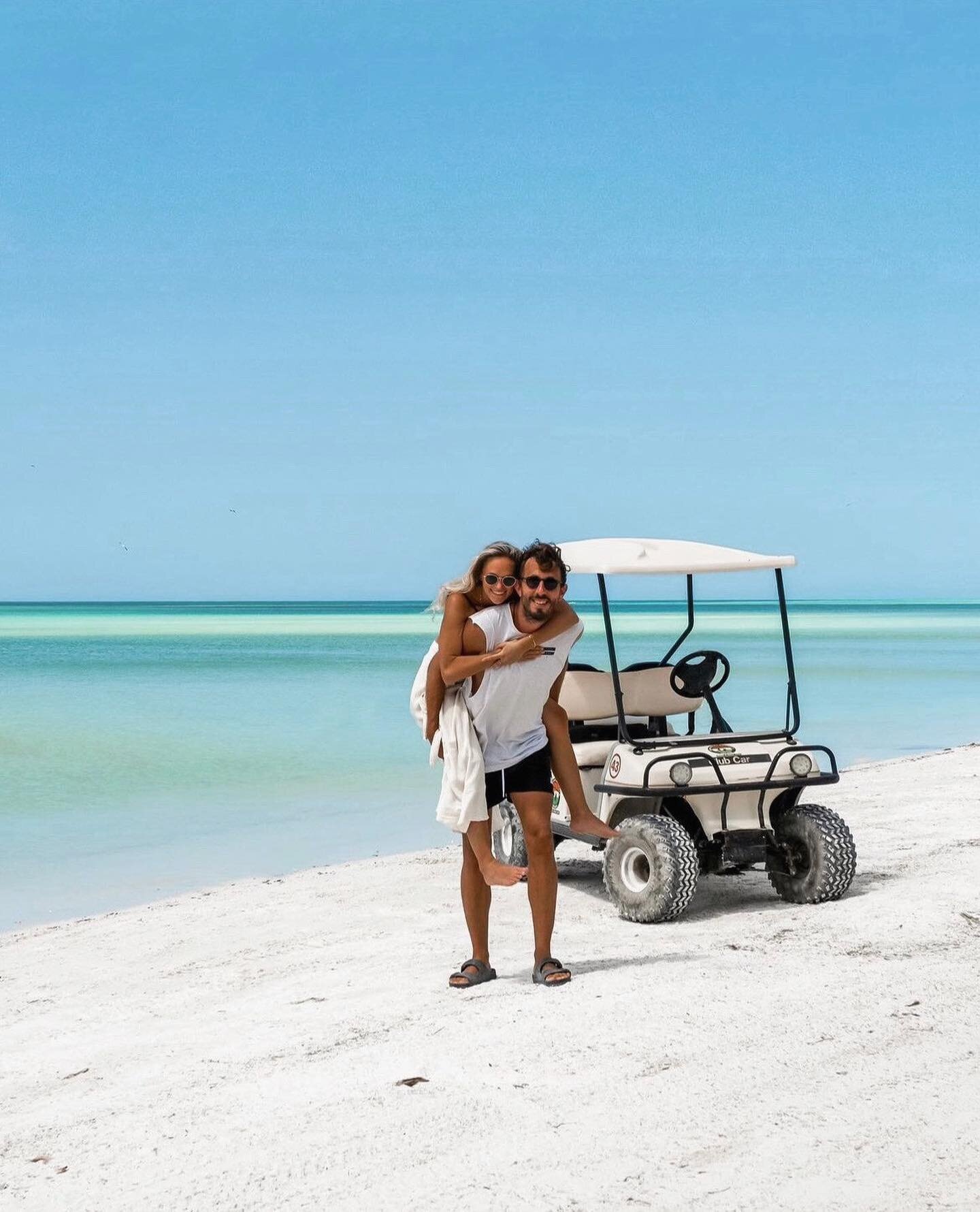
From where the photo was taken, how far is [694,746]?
670cm

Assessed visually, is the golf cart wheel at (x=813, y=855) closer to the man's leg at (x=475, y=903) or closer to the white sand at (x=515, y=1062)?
the white sand at (x=515, y=1062)

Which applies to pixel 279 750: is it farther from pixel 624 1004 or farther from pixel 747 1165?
pixel 747 1165

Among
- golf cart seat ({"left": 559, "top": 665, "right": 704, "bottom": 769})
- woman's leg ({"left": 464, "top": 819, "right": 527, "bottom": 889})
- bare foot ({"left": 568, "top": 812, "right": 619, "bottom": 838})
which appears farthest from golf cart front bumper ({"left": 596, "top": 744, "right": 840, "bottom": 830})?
woman's leg ({"left": 464, "top": 819, "right": 527, "bottom": 889})

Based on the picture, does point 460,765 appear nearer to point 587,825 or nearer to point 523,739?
point 523,739

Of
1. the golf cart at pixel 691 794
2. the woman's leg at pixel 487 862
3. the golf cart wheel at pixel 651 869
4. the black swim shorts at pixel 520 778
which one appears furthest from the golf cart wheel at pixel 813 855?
the woman's leg at pixel 487 862

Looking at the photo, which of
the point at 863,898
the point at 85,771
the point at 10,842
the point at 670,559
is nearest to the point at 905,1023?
the point at 863,898

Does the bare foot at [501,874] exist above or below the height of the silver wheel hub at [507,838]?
above

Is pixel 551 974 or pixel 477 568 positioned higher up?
pixel 477 568

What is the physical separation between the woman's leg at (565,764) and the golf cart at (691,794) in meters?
1.01

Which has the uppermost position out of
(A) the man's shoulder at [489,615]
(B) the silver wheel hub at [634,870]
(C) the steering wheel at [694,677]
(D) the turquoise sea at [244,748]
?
(A) the man's shoulder at [489,615]

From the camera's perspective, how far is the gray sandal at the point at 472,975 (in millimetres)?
5395

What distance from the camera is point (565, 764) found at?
17.8ft

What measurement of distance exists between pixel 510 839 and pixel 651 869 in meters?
1.59

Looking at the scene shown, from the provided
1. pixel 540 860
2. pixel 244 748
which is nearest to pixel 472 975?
pixel 540 860
